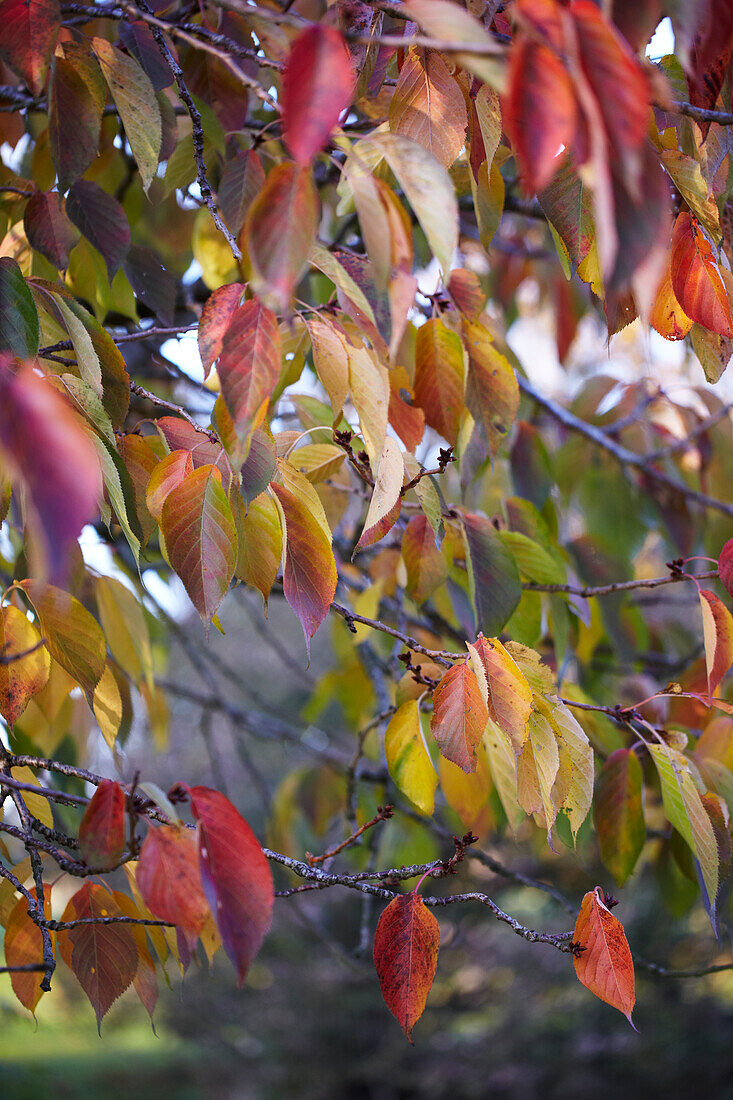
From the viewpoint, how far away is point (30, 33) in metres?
0.69

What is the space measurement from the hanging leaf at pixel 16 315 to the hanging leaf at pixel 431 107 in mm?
311

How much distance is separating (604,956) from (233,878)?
0.32 m

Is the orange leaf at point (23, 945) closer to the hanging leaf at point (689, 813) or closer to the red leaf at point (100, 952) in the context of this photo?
the red leaf at point (100, 952)

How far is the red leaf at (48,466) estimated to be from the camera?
30cm

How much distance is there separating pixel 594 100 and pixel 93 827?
48cm

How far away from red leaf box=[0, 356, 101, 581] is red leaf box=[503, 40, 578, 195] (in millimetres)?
230

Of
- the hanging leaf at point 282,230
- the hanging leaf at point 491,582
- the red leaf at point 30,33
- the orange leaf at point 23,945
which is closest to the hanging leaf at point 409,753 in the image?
the hanging leaf at point 491,582

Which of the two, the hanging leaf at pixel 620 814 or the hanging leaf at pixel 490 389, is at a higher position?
the hanging leaf at pixel 490 389

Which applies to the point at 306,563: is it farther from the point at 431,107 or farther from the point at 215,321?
the point at 431,107

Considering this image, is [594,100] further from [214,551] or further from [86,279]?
[86,279]

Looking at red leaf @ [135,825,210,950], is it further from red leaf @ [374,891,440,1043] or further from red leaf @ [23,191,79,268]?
red leaf @ [23,191,79,268]

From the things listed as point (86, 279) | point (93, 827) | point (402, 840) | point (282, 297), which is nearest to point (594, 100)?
point (282, 297)

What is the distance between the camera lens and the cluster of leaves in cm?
38

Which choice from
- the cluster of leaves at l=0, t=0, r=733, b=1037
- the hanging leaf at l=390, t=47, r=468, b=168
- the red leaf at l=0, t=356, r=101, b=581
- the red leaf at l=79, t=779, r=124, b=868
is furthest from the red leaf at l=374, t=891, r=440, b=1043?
the hanging leaf at l=390, t=47, r=468, b=168
